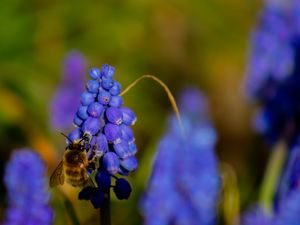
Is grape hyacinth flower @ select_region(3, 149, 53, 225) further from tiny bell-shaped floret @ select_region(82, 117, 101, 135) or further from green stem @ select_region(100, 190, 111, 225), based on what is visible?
tiny bell-shaped floret @ select_region(82, 117, 101, 135)

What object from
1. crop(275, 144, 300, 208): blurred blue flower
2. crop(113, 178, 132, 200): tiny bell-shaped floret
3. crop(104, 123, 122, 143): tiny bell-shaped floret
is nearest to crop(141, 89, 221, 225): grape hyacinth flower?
crop(275, 144, 300, 208): blurred blue flower

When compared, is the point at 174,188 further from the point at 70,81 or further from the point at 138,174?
the point at 70,81

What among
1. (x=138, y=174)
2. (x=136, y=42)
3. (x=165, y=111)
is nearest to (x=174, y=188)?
(x=138, y=174)

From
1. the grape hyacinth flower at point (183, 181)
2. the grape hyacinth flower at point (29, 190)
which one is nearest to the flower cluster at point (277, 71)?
the grape hyacinth flower at point (183, 181)

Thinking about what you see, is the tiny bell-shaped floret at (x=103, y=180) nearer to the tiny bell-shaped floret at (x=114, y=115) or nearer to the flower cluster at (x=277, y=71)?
the tiny bell-shaped floret at (x=114, y=115)

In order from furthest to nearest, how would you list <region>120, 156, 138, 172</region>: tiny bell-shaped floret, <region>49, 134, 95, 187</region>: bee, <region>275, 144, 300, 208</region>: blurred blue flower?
<region>275, 144, 300, 208</region>: blurred blue flower < <region>49, 134, 95, 187</region>: bee < <region>120, 156, 138, 172</region>: tiny bell-shaped floret

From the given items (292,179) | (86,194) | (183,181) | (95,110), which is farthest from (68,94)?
(95,110)

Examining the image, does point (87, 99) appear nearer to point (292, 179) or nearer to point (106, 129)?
point (106, 129)
